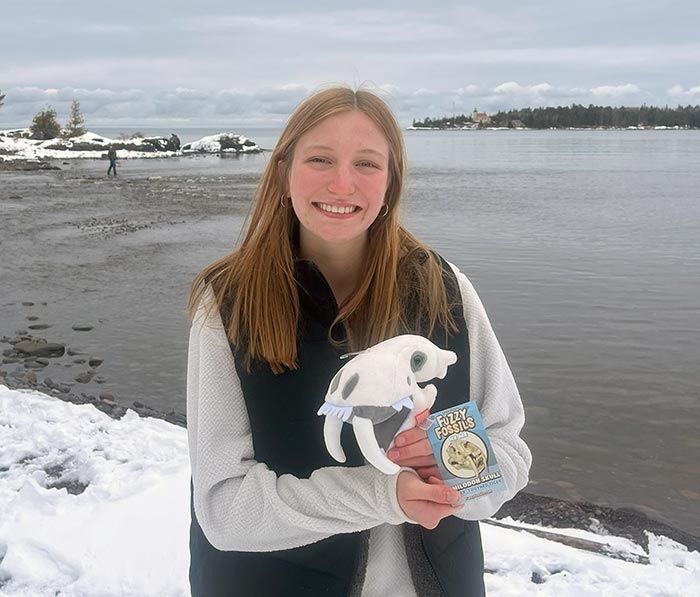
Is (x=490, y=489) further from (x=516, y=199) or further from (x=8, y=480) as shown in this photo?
(x=516, y=199)

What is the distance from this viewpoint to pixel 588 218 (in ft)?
72.9

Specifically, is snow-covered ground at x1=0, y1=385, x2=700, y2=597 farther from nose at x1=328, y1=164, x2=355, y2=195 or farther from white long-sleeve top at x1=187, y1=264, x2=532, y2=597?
nose at x1=328, y1=164, x2=355, y2=195

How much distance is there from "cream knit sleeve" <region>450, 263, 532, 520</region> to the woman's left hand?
0.23 metres

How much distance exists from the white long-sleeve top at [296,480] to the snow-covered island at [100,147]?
181 feet

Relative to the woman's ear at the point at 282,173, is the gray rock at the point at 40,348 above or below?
below

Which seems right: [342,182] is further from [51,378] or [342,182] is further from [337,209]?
[51,378]

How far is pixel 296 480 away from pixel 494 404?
64cm

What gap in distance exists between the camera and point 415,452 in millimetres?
1942

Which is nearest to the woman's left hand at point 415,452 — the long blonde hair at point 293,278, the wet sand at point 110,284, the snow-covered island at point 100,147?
the long blonde hair at point 293,278

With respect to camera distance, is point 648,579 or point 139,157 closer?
point 648,579

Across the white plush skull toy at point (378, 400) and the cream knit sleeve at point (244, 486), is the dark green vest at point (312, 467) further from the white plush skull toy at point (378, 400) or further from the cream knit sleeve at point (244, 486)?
the white plush skull toy at point (378, 400)

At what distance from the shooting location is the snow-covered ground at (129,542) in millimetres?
3750

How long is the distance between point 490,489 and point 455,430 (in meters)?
0.18

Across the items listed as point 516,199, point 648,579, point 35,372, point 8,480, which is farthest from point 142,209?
point 648,579
